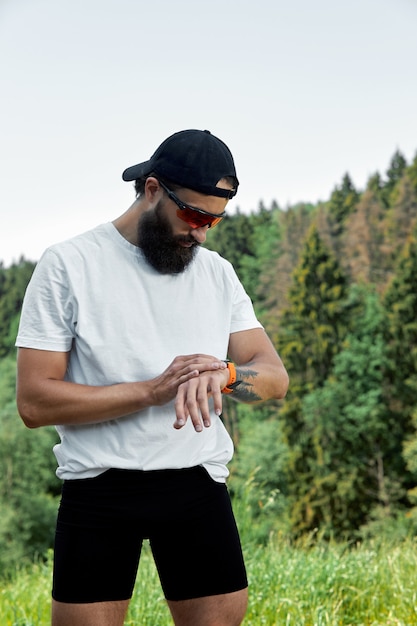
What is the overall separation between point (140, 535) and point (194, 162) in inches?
38.8

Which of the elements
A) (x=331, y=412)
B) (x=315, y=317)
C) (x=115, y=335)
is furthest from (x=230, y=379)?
(x=315, y=317)

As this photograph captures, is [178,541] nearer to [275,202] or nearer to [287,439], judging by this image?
[287,439]

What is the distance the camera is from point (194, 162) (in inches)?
90.7

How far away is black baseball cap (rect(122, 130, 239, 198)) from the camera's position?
2.31 meters

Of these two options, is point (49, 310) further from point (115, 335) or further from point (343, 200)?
point (343, 200)

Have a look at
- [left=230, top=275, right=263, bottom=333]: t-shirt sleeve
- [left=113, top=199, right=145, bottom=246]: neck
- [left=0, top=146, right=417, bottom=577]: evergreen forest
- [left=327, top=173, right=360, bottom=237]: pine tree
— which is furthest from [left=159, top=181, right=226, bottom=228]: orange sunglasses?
[left=327, top=173, right=360, bottom=237]: pine tree

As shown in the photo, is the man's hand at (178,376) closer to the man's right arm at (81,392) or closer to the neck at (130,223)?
the man's right arm at (81,392)

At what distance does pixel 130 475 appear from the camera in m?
2.26

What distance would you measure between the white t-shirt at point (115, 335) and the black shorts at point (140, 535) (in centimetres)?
5

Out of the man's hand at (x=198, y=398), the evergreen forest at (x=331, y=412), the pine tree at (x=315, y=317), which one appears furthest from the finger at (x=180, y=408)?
the pine tree at (x=315, y=317)

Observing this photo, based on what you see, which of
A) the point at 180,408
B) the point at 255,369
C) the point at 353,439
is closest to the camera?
the point at 180,408

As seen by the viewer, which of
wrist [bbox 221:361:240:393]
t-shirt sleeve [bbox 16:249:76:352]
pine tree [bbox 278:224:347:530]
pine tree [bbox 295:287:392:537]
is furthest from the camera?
pine tree [bbox 278:224:347:530]

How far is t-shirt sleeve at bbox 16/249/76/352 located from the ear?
1.01 ft

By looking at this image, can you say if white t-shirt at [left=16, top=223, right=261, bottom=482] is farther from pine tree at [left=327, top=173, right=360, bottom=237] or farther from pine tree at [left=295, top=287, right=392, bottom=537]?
pine tree at [left=327, top=173, right=360, bottom=237]
